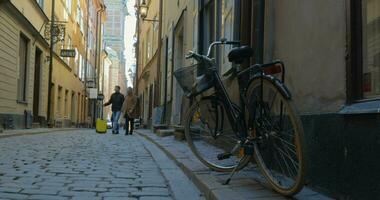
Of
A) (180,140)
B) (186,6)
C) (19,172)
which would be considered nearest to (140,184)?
(19,172)

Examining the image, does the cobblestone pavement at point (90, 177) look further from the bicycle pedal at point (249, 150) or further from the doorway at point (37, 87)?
the doorway at point (37, 87)

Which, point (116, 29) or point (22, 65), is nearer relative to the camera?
point (22, 65)

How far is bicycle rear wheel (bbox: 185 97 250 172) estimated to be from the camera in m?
5.49

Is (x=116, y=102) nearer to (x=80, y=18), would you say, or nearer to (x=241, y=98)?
(x=241, y=98)

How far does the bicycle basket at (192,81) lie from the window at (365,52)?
6.27 ft

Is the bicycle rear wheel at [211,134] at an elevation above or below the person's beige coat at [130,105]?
below

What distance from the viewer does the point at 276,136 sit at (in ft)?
14.0

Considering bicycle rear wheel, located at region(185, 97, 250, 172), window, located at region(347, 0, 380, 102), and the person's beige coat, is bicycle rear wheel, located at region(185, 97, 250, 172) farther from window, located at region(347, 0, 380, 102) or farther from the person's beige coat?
the person's beige coat

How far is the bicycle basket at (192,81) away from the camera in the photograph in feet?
18.0

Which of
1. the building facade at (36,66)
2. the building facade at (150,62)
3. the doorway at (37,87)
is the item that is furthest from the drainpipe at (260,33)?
the doorway at (37,87)

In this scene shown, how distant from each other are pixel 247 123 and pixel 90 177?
2.44 metres

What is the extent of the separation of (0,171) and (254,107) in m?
3.58

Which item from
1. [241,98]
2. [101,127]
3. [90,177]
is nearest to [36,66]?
[101,127]

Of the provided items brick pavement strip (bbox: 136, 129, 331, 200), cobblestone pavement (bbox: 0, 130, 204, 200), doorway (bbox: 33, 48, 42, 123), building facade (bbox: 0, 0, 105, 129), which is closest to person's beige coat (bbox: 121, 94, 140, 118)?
building facade (bbox: 0, 0, 105, 129)
